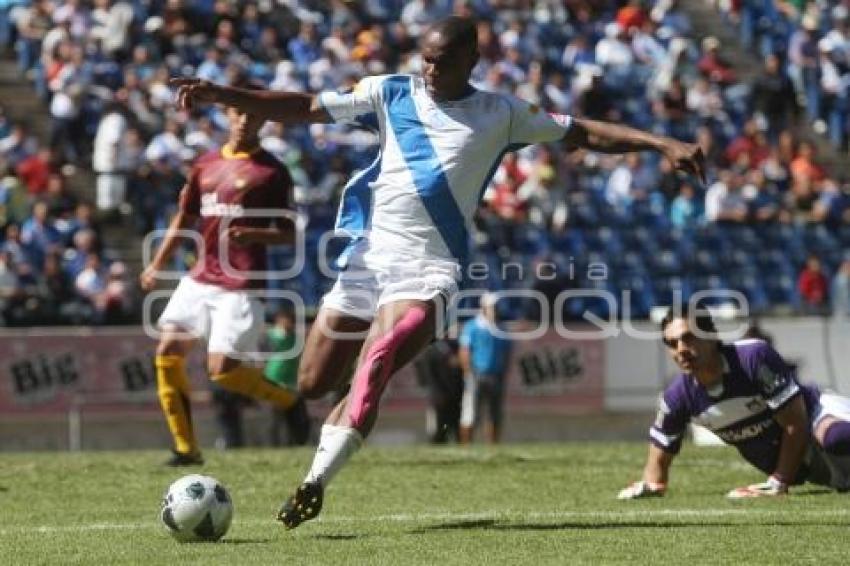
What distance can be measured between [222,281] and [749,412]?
438 centimetres

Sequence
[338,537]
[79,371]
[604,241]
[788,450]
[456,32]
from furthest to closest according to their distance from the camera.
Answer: [604,241]
[79,371]
[788,450]
[456,32]
[338,537]

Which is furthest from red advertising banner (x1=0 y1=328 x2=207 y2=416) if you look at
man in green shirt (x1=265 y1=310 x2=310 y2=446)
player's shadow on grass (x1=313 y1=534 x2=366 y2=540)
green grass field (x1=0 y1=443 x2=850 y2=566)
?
player's shadow on grass (x1=313 y1=534 x2=366 y2=540)

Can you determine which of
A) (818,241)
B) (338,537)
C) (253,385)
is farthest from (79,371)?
(338,537)

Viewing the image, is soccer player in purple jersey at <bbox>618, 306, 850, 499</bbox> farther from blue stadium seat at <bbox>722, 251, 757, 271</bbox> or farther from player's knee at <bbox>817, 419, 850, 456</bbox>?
blue stadium seat at <bbox>722, 251, 757, 271</bbox>

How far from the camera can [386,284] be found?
967 centimetres

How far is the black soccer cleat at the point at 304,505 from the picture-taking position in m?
8.59

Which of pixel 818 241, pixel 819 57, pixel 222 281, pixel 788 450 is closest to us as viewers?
pixel 788 450

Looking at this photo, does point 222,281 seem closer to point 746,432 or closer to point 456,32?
point 746,432

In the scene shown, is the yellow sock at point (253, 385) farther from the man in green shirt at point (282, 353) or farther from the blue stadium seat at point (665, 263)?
the blue stadium seat at point (665, 263)

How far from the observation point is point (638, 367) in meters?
25.0

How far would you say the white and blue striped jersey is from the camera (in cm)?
970

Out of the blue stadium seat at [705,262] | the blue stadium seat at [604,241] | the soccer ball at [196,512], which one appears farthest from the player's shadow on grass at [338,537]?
the blue stadium seat at [705,262]

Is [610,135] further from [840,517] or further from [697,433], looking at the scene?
[697,433]

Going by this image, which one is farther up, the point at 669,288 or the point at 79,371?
the point at 669,288
